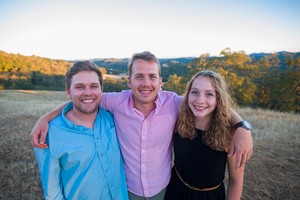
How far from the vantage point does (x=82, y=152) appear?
1.73m

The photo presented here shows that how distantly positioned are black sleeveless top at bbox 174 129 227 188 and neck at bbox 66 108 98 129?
0.99m

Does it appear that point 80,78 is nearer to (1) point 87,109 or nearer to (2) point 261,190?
(1) point 87,109

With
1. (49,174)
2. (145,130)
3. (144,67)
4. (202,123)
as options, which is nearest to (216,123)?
(202,123)

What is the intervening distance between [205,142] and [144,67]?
1.05 metres

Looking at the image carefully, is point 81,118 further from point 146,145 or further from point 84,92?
point 146,145

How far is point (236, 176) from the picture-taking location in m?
1.96

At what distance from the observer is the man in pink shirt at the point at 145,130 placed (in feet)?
6.50

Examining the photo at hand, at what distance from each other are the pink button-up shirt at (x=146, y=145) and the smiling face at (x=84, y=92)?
37 cm

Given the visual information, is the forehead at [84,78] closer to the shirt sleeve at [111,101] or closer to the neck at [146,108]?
the shirt sleeve at [111,101]

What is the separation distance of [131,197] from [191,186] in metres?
0.70

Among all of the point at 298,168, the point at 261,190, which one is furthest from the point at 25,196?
the point at 298,168

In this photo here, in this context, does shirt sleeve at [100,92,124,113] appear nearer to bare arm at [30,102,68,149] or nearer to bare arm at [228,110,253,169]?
bare arm at [30,102,68,149]

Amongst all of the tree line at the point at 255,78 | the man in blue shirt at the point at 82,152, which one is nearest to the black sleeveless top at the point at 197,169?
the man in blue shirt at the point at 82,152

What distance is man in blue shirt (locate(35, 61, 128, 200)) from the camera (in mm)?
1708
